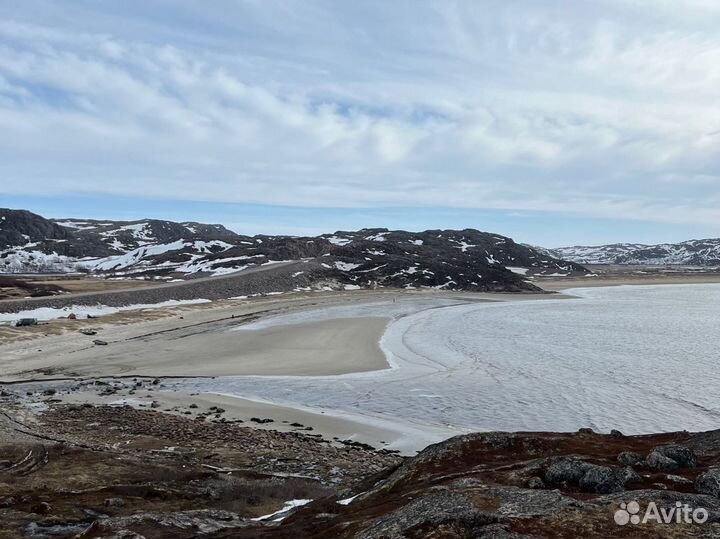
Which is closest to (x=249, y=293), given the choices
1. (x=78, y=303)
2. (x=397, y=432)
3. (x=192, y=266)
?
(x=78, y=303)

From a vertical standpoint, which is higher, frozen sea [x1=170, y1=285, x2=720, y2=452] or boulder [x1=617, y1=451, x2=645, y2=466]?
boulder [x1=617, y1=451, x2=645, y2=466]

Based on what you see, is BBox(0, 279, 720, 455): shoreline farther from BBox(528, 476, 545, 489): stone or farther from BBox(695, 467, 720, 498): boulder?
BBox(695, 467, 720, 498): boulder

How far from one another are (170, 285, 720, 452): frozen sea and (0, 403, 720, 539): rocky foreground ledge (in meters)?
7.54

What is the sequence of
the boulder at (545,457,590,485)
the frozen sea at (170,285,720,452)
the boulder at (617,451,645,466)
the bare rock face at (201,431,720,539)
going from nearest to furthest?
the bare rock face at (201,431,720,539)
the boulder at (545,457,590,485)
the boulder at (617,451,645,466)
the frozen sea at (170,285,720,452)

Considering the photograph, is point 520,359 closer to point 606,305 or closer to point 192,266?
point 606,305

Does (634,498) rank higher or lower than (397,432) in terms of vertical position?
higher

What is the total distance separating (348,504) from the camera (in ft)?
39.2

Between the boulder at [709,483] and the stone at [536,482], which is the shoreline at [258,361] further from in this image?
the boulder at [709,483]

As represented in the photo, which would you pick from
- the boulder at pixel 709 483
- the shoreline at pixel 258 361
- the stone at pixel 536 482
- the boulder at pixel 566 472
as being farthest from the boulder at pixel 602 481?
the shoreline at pixel 258 361

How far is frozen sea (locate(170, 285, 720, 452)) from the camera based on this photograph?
2445 cm

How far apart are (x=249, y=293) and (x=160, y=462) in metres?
74.5

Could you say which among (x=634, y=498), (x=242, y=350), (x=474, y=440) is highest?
(x=634, y=498)

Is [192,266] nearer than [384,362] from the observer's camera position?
No

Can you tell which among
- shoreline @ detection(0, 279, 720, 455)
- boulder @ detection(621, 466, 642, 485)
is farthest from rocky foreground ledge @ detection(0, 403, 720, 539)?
shoreline @ detection(0, 279, 720, 455)
